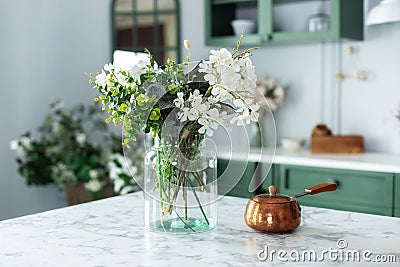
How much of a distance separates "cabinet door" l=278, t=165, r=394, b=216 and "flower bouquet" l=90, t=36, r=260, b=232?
5.35 ft

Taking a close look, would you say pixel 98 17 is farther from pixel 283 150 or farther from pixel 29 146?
pixel 283 150

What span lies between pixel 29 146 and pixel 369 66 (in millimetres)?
2333

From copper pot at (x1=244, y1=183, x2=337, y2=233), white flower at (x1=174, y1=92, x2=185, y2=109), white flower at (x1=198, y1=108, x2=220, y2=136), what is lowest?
copper pot at (x1=244, y1=183, x2=337, y2=233)

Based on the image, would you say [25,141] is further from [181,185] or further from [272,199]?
[272,199]

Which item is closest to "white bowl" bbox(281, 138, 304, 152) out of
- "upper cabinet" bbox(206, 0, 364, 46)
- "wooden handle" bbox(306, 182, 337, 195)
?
"upper cabinet" bbox(206, 0, 364, 46)

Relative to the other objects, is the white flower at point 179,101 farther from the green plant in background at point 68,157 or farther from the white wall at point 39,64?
the white wall at point 39,64

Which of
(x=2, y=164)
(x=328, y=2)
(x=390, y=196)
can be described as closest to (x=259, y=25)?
(x=328, y=2)

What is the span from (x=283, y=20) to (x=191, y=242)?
2.65 meters

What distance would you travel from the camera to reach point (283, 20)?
404 cm

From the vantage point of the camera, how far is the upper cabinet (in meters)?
3.57

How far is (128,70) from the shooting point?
5.77 ft

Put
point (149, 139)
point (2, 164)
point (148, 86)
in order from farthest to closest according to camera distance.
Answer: point (2, 164) < point (149, 139) < point (148, 86)

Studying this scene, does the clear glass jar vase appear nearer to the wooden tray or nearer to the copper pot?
the copper pot

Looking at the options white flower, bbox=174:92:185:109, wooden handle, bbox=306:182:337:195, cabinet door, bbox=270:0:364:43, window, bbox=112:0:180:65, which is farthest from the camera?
window, bbox=112:0:180:65
